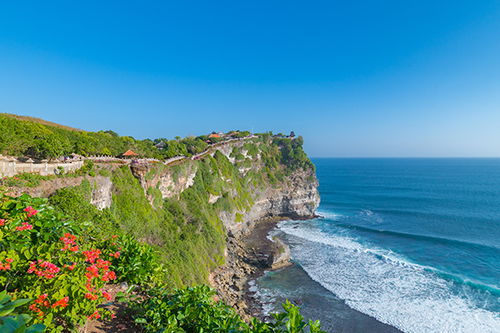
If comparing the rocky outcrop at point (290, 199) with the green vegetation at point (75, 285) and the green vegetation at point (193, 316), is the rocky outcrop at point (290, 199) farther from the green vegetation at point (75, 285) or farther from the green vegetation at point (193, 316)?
the green vegetation at point (193, 316)

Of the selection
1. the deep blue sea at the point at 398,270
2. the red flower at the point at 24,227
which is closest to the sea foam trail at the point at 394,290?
the deep blue sea at the point at 398,270

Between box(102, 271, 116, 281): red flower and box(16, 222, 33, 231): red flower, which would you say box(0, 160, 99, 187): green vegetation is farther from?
box(102, 271, 116, 281): red flower

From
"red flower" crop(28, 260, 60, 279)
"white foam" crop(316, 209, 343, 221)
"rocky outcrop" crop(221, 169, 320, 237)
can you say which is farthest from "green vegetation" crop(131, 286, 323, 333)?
"white foam" crop(316, 209, 343, 221)

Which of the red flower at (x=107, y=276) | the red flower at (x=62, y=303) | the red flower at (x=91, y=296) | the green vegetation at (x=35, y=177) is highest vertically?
the green vegetation at (x=35, y=177)

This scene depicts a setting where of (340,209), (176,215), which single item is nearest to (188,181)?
(176,215)

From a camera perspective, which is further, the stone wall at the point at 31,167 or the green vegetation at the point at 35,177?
the stone wall at the point at 31,167

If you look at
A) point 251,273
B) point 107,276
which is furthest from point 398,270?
point 107,276
